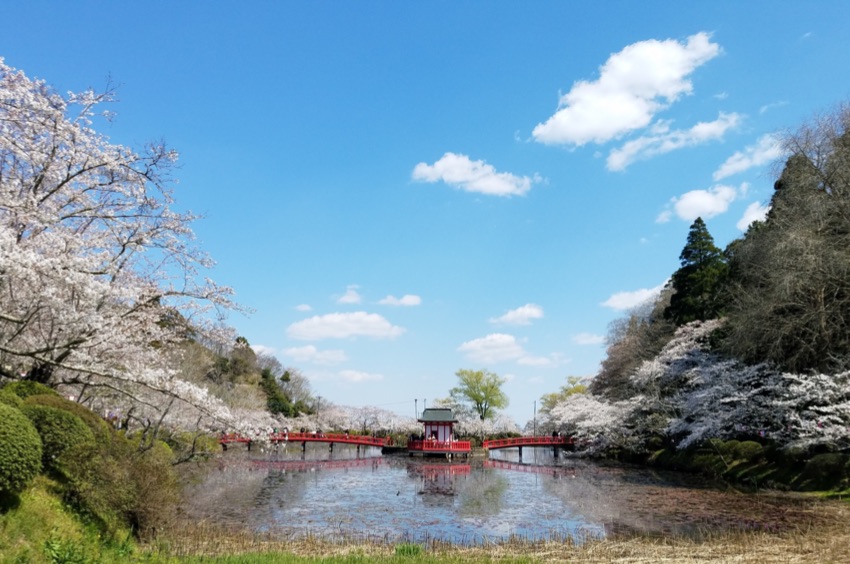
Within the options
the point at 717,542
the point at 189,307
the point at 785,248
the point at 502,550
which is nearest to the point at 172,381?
the point at 189,307

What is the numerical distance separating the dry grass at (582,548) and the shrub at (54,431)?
2.31 metres

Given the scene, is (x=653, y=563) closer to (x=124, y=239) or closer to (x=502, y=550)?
(x=502, y=550)

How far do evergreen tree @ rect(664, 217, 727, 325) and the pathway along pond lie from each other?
1159 centimetres

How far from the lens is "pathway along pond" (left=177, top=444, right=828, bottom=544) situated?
44.8ft

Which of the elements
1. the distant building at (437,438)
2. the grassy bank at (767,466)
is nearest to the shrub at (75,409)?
the grassy bank at (767,466)

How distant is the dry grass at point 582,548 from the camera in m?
9.58

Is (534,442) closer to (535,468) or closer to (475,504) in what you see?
(535,468)

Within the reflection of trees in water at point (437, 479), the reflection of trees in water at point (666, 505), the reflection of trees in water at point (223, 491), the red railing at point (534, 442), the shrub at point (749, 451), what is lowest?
the reflection of trees in water at point (437, 479)

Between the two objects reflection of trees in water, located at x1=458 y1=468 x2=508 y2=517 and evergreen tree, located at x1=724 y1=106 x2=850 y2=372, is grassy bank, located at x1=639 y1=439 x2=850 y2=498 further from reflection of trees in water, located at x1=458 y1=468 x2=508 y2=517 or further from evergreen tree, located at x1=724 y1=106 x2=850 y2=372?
reflection of trees in water, located at x1=458 y1=468 x2=508 y2=517

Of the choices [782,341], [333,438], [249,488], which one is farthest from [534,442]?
[249,488]

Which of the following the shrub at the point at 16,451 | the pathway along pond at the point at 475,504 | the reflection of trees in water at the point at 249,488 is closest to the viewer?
the shrub at the point at 16,451

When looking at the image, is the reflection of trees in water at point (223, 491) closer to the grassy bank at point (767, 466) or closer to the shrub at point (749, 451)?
the grassy bank at point (767, 466)

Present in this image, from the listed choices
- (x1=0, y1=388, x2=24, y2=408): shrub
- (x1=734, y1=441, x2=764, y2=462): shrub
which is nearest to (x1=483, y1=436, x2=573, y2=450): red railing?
(x1=734, y1=441, x2=764, y2=462): shrub

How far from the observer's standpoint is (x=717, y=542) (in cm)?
1114
